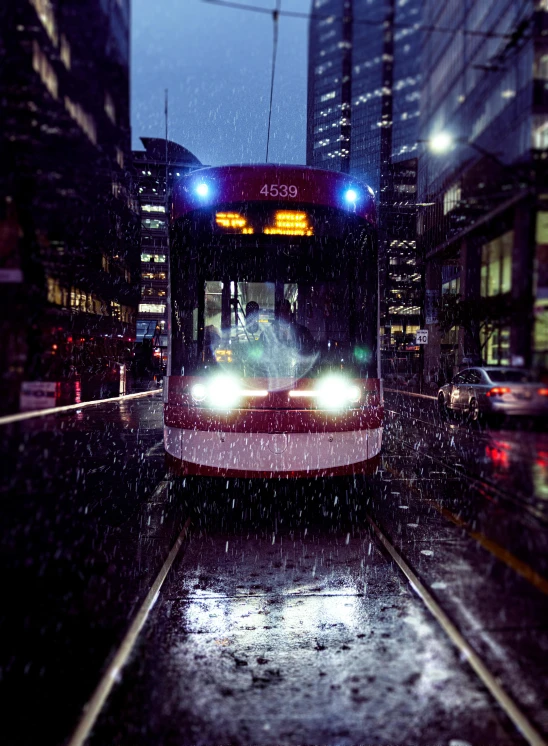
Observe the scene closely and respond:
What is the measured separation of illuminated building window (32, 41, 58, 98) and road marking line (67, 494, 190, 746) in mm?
2197

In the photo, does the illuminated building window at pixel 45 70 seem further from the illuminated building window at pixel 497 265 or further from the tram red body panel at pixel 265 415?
the tram red body panel at pixel 265 415

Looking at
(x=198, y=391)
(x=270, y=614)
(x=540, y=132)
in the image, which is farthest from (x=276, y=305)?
(x=540, y=132)

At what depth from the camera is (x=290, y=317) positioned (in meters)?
5.29

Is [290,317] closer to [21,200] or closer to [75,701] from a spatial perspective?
[75,701]

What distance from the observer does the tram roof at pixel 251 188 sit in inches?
202

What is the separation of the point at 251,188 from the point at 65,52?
12.9 feet

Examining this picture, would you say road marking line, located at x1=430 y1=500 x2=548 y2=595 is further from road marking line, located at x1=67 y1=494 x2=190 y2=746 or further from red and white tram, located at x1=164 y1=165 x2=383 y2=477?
red and white tram, located at x1=164 y1=165 x2=383 y2=477

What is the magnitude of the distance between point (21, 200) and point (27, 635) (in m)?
2.57

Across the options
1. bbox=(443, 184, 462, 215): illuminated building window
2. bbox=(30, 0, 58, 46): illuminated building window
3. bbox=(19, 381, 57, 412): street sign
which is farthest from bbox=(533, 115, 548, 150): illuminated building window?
bbox=(19, 381, 57, 412): street sign

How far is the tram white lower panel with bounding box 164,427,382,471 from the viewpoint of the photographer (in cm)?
519

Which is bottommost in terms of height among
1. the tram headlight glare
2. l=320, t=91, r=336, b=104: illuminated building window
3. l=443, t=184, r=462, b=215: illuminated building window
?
the tram headlight glare

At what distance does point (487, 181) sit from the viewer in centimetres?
129

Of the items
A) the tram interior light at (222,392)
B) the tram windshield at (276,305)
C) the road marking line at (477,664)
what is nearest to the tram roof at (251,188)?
the tram windshield at (276,305)

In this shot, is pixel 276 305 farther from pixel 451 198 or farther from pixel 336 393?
pixel 451 198
